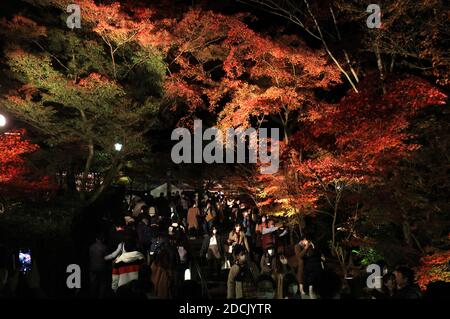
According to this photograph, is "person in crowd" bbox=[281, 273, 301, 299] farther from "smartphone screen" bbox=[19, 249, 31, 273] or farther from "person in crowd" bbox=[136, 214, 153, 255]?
"person in crowd" bbox=[136, 214, 153, 255]

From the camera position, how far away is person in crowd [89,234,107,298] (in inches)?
347

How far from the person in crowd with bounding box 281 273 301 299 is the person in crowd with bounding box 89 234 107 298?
11.6 ft

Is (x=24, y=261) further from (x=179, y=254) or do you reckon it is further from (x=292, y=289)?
(x=292, y=289)

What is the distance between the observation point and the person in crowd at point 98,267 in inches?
347

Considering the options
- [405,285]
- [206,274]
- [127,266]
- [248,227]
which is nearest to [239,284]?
[127,266]

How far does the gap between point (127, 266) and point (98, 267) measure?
3.34 ft

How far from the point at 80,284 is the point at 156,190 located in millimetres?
20807

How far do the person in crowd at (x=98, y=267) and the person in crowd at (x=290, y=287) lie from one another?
354 cm

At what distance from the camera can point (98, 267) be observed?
880 cm

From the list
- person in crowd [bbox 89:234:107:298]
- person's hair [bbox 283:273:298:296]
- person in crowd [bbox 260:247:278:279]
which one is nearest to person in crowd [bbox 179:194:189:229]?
person in crowd [bbox 260:247:278:279]

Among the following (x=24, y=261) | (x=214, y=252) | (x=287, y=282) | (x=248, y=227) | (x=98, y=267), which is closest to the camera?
(x=287, y=282)

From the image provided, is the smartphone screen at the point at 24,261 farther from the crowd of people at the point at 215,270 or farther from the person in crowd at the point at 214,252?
the person in crowd at the point at 214,252

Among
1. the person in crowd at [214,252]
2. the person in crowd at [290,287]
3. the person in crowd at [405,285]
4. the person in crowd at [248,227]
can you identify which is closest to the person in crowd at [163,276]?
the person in crowd at [290,287]

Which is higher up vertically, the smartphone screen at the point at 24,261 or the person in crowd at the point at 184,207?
the person in crowd at the point at 184,207
